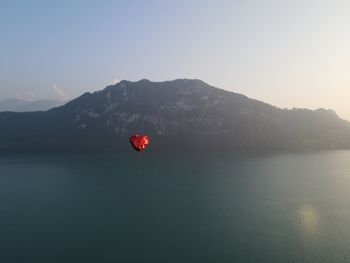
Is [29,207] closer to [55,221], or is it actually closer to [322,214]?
[55,221]

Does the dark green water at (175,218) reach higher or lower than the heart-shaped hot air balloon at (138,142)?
lower

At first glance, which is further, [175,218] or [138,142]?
[175,218]

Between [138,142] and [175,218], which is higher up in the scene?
[138,142]

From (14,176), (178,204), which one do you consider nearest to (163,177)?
(178,204)

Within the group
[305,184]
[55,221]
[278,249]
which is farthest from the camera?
[305,184]

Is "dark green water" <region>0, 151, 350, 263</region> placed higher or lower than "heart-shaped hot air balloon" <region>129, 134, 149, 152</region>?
lower

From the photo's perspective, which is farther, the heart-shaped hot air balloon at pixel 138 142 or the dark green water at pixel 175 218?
the heart-shaped hot air balloon at pixel 138 142

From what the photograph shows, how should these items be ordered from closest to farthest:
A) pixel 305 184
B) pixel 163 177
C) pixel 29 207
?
1. pixel 29 207
2. pixel 305 184
3. pixel 163 177

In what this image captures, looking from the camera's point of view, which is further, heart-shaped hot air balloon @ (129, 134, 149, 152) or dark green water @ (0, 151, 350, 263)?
heart-shaped hot air balloon @ (129, 134, 149, 152)
